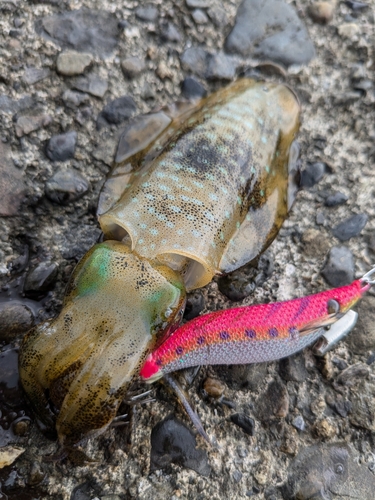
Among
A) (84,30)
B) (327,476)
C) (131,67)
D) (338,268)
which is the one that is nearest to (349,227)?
(338,268)

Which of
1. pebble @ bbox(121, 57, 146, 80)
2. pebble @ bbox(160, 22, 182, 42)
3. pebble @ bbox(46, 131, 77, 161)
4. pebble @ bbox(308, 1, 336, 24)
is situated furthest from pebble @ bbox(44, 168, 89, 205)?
pebble @ bbox(308, 1, 336, 24)

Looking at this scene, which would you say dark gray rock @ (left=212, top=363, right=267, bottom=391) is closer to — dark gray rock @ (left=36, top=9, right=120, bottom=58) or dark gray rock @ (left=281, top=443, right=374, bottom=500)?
dark gray rock @ (left=281, top=443, right=374, bottom=500)

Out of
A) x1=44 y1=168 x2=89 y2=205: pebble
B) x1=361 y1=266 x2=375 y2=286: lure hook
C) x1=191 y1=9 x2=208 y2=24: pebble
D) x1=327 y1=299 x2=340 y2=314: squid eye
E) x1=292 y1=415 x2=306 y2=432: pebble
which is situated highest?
x1=191 y1=9 x2=208 y2=24: pebble

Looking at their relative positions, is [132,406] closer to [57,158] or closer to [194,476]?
[194,476]

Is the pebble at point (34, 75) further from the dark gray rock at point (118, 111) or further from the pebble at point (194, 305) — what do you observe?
the pebble at point (194, 305)

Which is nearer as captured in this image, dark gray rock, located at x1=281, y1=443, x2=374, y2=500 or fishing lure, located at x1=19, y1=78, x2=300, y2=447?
fishing lure, located at x1=19, y1=78, x2=300, y2=447

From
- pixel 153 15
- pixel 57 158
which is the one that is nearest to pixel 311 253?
pixel 57 158
